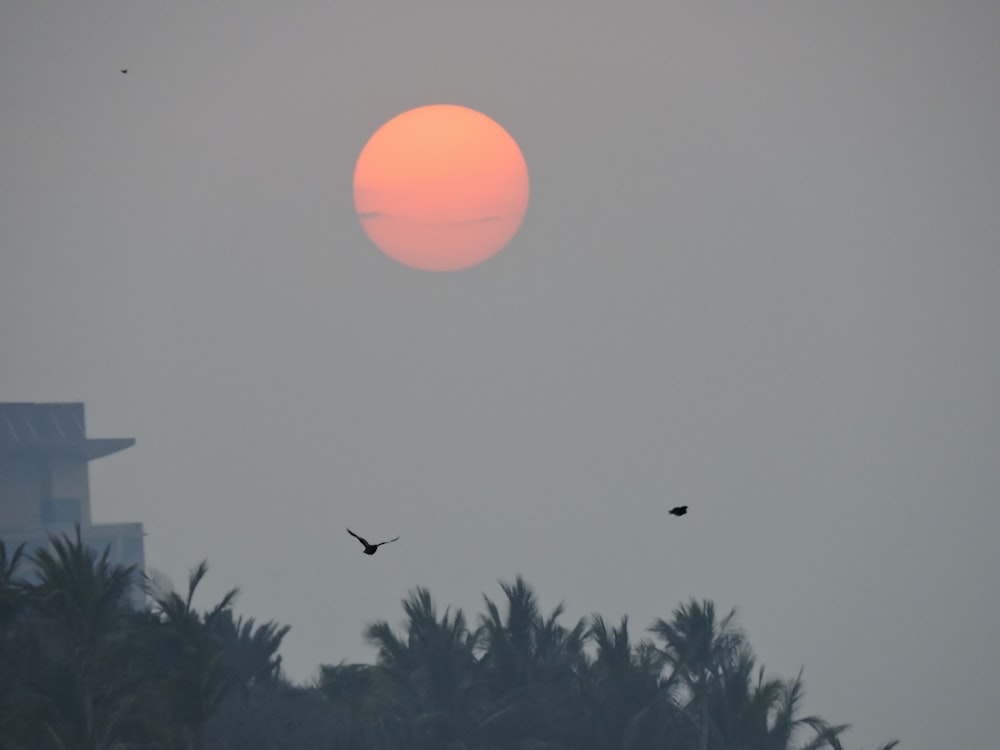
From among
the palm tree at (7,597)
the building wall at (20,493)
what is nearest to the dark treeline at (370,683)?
the palm tree at (7,597)

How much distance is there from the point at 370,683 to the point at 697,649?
11.7 meters

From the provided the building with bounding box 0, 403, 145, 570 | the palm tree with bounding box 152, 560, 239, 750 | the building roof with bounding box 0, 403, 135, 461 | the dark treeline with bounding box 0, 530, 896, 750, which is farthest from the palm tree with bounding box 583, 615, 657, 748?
the building roof with bounding box 0, 403, 135, 461

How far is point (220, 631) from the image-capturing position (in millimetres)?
57938

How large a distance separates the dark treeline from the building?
82209 mm

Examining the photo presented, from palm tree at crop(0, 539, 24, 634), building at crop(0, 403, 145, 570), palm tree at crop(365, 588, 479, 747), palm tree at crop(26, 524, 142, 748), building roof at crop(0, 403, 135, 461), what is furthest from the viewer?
building roof at crop(0, 403, 135, 461)

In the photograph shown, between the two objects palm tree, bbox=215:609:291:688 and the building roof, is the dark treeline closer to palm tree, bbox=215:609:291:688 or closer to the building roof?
palm tree, bbox=215:609:291:688

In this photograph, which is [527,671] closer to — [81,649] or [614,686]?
[614,686]

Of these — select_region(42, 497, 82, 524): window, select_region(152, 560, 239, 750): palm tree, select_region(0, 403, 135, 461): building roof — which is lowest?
select_region(152, 560, 239, 750): palm tree

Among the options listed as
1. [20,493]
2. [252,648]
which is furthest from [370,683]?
[20,493]

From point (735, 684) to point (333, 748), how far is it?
49.7ft

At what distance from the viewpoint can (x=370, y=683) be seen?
6031 cm

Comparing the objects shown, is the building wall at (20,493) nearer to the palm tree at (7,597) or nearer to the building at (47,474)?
the building at (47,474)

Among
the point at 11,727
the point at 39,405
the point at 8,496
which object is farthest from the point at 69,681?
the point at 39,405

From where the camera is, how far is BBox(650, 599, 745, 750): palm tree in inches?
2421
